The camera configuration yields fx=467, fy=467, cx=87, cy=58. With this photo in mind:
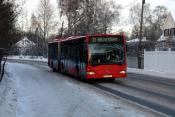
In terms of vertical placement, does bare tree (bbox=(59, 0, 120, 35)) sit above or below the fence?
above

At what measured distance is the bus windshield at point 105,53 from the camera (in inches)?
1013

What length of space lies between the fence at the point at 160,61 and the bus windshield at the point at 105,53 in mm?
12587

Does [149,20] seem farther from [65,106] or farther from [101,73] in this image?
[65,106]

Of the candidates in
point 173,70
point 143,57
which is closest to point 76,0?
point 143,57

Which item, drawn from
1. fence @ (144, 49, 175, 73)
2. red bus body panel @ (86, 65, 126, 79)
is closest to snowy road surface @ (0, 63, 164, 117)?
red bus body panel @ (86, 65, 126, 79)

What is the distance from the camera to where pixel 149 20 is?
125 metres

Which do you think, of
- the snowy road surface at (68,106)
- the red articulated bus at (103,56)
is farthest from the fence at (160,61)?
the snowy road surface at (68,106)

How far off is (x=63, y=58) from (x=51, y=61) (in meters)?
8.08

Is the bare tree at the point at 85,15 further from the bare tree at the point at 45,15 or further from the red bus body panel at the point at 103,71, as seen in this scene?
the red bus body panel at the point at 103,71

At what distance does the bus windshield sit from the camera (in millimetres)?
25719

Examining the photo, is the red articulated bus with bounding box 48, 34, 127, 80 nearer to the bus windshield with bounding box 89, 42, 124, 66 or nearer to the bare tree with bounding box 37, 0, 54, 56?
the bus windshield with bounding box 89, 42, 124, 66

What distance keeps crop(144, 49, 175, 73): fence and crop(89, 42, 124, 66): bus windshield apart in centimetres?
1259

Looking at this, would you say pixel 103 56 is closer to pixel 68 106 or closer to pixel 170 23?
pixel 68 106

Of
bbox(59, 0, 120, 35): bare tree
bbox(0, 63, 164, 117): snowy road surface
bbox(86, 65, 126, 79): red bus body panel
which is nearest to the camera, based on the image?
bbox(0, 63, 164, 117): snowy road surface
